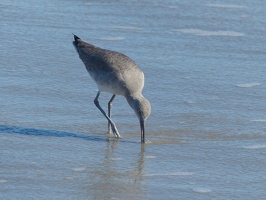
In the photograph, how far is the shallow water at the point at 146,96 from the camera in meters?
5.16

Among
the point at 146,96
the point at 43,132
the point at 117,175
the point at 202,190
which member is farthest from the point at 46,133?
the point at 202,190

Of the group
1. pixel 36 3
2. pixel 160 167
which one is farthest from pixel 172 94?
pixel 36 3

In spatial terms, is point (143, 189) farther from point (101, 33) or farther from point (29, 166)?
point (101, 33)

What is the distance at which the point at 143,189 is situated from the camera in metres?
5.00

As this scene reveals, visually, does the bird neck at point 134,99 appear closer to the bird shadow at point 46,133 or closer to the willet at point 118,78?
the willet at point 118,78

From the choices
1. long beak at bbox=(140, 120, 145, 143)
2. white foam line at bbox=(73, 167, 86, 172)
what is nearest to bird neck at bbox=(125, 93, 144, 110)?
long beak at bbox=(140, 120, 145, 143)

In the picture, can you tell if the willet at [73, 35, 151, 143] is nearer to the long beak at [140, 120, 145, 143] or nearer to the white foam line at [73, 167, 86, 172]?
the long beak at [140, 120, 145, 143]

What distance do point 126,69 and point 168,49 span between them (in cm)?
210

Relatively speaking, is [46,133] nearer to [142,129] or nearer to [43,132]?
[43,132]

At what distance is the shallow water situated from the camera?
516 centimetres

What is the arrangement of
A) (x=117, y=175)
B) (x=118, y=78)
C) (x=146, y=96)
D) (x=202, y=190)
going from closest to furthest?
(x=202, y=190) < (x=117, y=175) < (x=118, y=78) < (x=146, y=96)

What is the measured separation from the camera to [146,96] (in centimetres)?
719

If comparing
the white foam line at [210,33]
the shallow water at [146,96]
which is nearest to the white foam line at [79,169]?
the shallow water at [146,96]

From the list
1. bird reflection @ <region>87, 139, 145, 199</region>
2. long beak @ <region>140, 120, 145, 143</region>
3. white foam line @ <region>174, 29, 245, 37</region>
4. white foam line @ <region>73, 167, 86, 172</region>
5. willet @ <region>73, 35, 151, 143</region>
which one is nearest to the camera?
bird reflection @ <region>87, 139, 145, 199</region>
